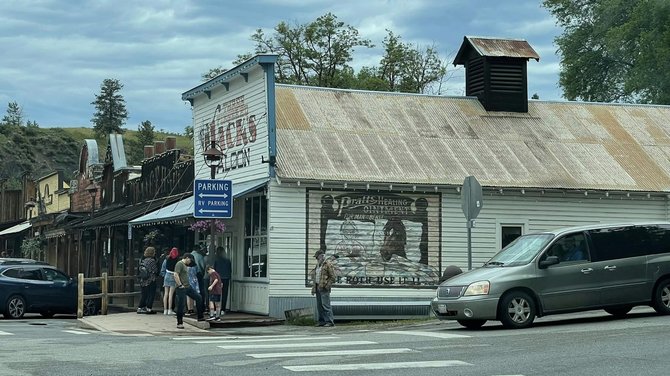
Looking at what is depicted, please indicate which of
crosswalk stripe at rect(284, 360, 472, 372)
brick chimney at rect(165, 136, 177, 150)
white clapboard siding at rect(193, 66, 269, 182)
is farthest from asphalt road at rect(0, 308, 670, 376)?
brick chimney at rect(165, 136, 177, 150)

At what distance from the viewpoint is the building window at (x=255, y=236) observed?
24.4 m

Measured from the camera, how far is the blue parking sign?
69.3 feet

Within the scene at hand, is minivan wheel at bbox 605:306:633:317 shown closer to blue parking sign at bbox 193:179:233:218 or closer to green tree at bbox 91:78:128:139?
blue parking sign at bbox 193:179:233:218

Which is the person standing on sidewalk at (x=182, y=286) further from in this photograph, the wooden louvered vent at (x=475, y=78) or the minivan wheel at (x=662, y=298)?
the wooden louvered vent at (x=475, y=78)

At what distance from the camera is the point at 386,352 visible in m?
13.7

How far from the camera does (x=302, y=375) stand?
11578 mm

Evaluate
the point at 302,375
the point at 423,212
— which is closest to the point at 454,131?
the point at 423,212

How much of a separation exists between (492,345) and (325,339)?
3.48 meters

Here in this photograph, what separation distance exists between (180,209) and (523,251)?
1134 centimetres

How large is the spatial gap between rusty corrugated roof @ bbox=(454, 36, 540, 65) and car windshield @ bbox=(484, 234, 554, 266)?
485 inches

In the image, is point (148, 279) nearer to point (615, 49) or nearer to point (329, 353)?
point (329, 353)

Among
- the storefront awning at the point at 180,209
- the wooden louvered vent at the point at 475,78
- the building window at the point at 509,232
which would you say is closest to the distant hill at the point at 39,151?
the wooden louvered vent at the point at 475,78

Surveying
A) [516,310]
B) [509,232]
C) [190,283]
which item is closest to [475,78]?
[509,232]

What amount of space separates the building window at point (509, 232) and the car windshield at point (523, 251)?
7.24m
